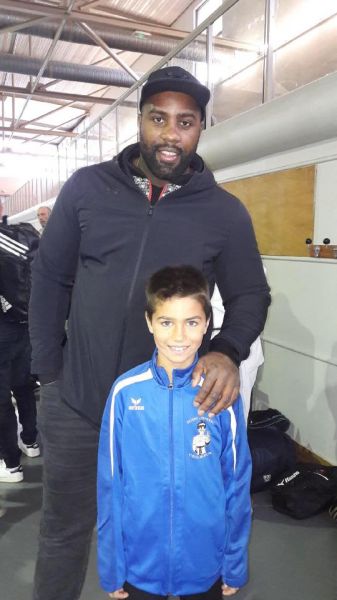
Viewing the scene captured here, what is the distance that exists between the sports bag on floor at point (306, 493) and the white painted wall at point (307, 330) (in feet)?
0.74

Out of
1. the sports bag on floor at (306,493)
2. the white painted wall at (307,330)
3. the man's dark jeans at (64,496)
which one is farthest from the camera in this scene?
the white painted wall at (307,330)

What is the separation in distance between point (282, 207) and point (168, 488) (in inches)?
103

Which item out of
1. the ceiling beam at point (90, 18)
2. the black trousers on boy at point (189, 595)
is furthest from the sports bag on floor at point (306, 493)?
the ceiling beam at point (90, 18)

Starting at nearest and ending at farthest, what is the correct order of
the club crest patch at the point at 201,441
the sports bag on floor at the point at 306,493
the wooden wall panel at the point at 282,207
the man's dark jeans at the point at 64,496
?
the club crest patch at the point at 201,441
the man's dark jeans at the point at 64,496
the sports bag on floor at the point at 306,493
the wooden wall panel at the point at 282,207

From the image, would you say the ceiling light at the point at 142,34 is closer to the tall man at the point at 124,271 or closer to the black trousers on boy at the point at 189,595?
the tall man at the point at 124,271

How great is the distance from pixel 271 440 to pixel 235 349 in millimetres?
2046

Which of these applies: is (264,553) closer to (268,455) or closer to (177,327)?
(268,455)

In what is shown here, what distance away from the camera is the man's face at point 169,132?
125cm

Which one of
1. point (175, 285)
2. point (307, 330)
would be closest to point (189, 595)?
point (175, 285)

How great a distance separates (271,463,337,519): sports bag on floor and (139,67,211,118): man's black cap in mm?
2350

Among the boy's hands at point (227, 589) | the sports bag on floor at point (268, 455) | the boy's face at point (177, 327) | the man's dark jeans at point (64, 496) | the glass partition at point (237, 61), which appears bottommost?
the sports bag on floor at point (268, 455)

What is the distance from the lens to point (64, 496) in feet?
4.57

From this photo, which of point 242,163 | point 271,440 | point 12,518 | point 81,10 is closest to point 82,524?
point 12,518

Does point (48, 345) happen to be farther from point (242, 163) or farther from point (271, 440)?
point (242, 163)
